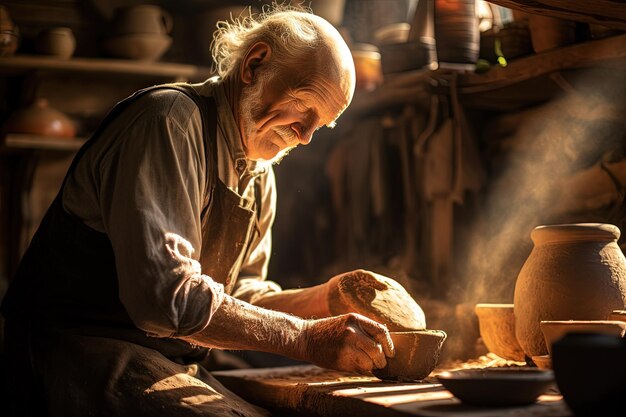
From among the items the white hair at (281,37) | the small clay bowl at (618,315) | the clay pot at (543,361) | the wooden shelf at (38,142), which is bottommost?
the wooden shelf at (38,142)

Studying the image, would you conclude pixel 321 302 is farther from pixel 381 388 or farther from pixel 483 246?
pixel 483 246

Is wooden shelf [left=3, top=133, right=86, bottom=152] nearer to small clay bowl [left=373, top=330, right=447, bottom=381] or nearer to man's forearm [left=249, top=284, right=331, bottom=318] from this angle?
Answer: man's forearm [left=249, top=284, right=331, bottom=318]

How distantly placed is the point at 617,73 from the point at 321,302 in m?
1.70

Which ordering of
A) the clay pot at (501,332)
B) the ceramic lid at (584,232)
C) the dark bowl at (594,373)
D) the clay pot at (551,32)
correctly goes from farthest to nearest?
the clay pot at (551,32), the clay pot at (501,332), the ceramic lid at (584,232), the dark bowl at (594,373)

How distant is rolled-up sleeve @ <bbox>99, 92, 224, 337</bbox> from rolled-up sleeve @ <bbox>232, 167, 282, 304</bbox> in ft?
2.24

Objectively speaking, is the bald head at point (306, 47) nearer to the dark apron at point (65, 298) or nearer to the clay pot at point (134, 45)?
the dark apron at point (65, 298)

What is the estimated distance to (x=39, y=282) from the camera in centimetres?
265

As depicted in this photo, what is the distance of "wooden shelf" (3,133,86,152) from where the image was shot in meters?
5.29

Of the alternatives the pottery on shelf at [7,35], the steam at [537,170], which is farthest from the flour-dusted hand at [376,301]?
the pottery on shelf at [7,35]

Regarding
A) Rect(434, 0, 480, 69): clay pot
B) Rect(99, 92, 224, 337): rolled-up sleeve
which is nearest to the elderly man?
Rect(99, 92, 224, 337): rolled-up sleeve

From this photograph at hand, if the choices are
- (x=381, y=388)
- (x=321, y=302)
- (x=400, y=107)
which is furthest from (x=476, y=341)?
(x=400, y=107)

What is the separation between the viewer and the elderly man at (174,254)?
2.37 metres

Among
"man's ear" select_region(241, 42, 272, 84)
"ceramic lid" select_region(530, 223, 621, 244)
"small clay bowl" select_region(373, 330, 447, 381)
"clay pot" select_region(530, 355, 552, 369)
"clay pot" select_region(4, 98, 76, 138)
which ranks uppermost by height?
"man's ear" select_region(241, 42, 272, 84)

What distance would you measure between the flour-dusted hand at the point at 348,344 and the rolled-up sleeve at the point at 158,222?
320 millimetres
